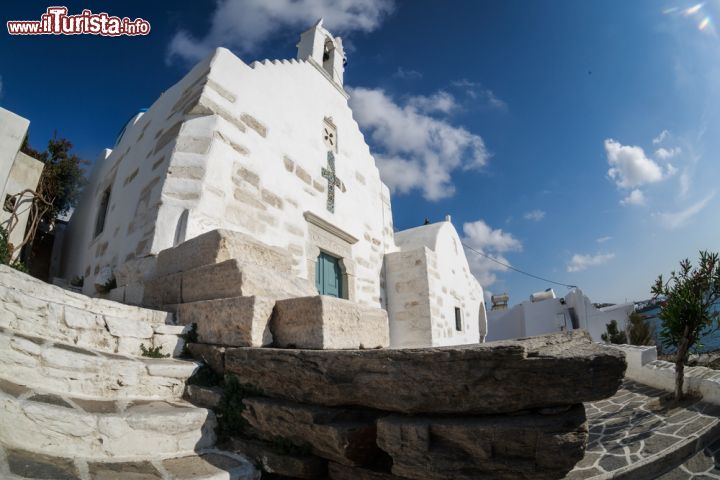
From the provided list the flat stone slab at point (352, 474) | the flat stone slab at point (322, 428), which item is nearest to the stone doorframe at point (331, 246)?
the flat stone slab at point (322, 428)

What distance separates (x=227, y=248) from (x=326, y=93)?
18.9 ft

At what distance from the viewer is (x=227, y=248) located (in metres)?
2.99

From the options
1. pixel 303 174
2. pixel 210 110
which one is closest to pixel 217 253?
pixel 210 110

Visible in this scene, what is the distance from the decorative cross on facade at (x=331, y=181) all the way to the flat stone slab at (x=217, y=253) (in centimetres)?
294

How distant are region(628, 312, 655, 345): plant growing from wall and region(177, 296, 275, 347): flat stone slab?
45.4ft

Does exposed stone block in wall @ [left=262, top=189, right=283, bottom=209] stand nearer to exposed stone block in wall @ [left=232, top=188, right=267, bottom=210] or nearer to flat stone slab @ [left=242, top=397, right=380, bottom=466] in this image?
exposed stone block in wall @ [left=232, top=188, right=267, bottom=210]

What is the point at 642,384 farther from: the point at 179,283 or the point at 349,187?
the point at 179,283

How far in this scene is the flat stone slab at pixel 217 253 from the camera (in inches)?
118

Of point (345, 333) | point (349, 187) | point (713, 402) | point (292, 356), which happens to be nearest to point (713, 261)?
point (713, 402)

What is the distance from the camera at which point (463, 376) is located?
4.80 ft

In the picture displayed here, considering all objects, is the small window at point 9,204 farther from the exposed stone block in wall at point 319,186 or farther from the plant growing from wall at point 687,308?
the plant growing from wall at point 687,308

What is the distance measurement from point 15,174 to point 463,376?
9195 mm

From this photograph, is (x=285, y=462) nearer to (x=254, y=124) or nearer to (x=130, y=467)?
(x=130, y=467)

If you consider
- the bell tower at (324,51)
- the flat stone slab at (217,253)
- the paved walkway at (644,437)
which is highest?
the bell tower at (324,51)
